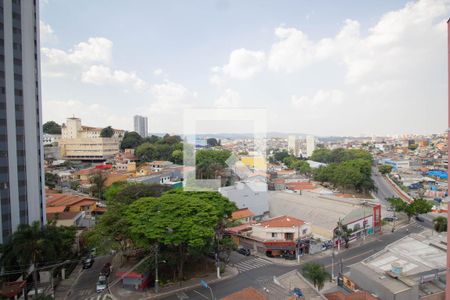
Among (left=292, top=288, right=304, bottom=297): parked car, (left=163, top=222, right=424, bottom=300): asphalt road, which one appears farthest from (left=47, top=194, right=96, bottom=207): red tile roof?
(left=292, top=288, right=304, bottom=297): parked car

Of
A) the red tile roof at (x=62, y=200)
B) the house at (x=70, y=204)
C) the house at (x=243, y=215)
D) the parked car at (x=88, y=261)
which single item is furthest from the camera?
the red tile roof at (x=62, y=200)

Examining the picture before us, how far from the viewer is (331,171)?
37.3 m

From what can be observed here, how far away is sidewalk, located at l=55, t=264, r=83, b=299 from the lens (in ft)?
38.6

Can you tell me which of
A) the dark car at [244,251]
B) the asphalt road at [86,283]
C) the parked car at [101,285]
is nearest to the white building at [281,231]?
the dark car at [244,251]

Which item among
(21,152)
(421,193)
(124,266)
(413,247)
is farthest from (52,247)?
(421,193)

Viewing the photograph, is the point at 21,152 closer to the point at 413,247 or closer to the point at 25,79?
the point at 25,79

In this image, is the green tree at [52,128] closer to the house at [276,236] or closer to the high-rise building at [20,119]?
the high-rise building at [20,119]

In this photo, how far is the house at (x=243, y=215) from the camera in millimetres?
19931

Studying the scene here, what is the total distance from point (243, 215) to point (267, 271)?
21.7 feet

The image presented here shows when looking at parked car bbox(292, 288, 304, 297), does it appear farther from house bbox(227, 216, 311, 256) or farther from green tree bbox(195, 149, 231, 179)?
green tree bbox(195, 149, 231, 179)

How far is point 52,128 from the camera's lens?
61.2 metres

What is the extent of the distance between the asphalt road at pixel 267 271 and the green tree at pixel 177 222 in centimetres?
143

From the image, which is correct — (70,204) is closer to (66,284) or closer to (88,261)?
(88,261)

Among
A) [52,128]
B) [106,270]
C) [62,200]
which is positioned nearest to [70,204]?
[62,200]
